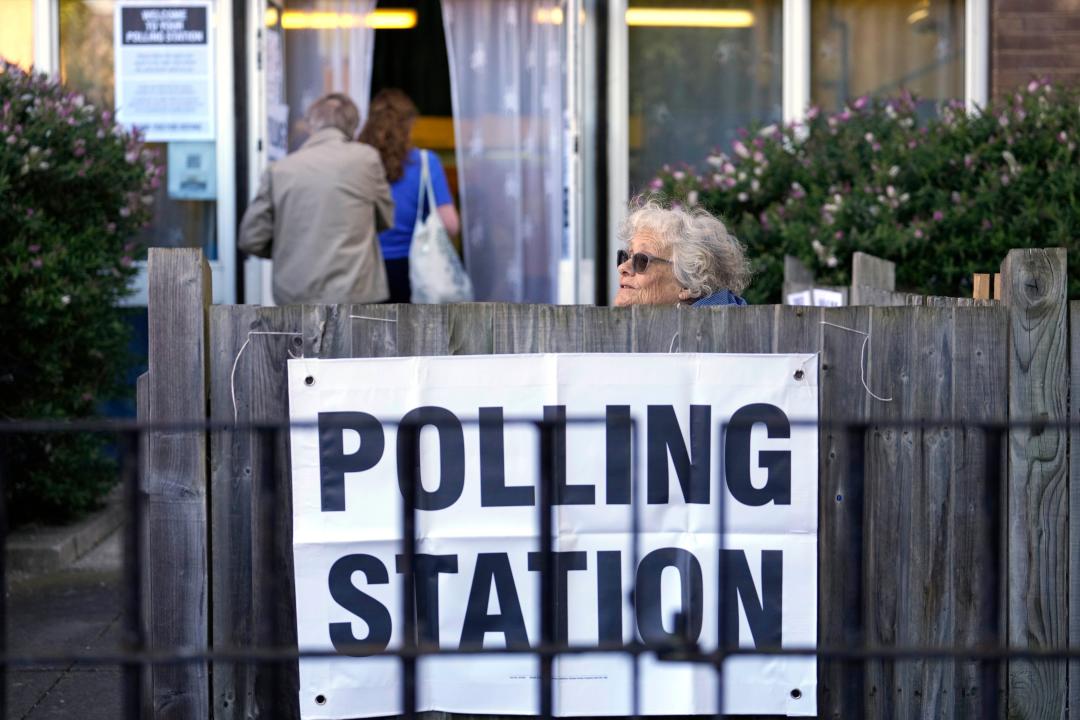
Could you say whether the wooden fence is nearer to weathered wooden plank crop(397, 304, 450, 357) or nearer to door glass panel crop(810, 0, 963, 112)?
weathered wooden plank crop(397, 304, 450, 357)

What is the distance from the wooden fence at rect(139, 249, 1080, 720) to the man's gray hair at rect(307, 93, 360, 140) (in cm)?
423

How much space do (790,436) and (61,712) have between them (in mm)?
2519

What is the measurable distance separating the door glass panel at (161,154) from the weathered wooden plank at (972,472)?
19.6ft

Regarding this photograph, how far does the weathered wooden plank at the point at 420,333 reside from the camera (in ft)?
11.4

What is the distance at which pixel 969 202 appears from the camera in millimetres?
6727

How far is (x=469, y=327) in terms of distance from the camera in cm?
349

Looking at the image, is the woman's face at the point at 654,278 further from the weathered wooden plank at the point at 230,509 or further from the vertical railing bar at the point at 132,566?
the vertical railing bar at the point at 132,566

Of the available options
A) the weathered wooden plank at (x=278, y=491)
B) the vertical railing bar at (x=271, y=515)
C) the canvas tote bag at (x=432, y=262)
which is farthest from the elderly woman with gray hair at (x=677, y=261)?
the canvas tote bag at (x=432, y=262)

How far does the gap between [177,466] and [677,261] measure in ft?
5.48

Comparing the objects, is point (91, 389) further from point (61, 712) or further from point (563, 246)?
point (563, 246)

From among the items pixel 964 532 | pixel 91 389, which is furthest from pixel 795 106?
pixel 964 532

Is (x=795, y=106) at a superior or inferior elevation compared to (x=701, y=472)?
superior

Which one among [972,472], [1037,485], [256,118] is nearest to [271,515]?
[972,472]

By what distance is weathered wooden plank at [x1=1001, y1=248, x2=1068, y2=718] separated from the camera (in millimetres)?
3553
